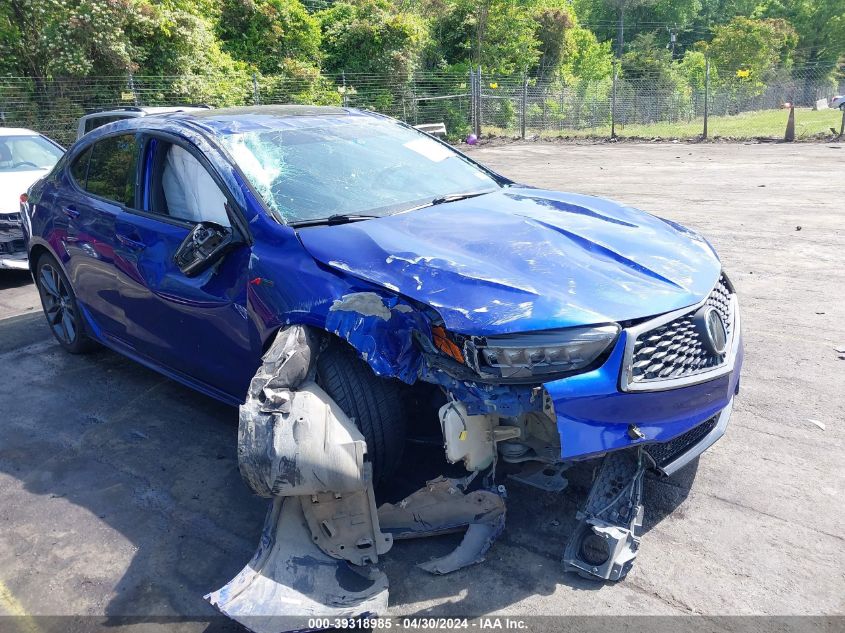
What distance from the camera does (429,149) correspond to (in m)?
4.41

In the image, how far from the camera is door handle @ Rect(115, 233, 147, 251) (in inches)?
155

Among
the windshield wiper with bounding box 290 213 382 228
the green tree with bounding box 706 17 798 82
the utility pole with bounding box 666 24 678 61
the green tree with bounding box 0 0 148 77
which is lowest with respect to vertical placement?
the windshield wiper with bounding box 290 213 382 228

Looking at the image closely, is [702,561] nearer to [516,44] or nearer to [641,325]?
[641,325]

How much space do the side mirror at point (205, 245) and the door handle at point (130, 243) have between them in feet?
1.76

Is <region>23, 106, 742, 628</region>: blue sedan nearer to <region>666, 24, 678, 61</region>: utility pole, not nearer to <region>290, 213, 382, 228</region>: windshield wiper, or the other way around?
<region>290, 213, 382, 228</region>: windshield wiper

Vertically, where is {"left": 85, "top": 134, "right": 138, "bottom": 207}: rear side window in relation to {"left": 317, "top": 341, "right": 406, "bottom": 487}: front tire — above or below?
above

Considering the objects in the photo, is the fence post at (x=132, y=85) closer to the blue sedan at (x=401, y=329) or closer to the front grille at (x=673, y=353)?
the blue sedan at (x=401, y=329)

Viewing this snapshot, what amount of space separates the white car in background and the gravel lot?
2.11 meters

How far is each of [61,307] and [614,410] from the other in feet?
14.5

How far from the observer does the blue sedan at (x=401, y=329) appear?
2551mm

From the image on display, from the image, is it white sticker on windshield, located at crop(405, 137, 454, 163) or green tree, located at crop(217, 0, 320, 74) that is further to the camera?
green tree, located at crop(217, 0, 320, 74)

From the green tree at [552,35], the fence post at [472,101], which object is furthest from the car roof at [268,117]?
the green tree at [552,35]

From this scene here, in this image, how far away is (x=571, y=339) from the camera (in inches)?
99.7

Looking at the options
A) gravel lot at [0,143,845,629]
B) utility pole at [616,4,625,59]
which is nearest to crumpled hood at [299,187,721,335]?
gravel lot at [0,143,845,629]
